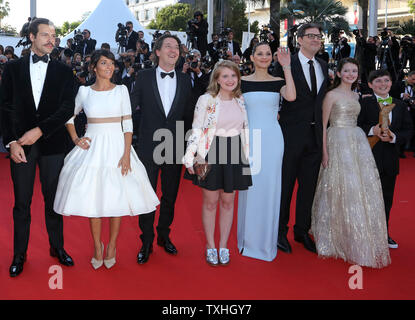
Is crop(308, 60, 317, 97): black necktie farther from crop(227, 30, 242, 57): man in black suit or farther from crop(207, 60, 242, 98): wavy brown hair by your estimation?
crop(227, 30, 242, 57): man in black suit

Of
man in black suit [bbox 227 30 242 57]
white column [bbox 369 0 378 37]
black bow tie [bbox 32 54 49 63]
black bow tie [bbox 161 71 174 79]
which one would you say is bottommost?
black bow tie [bbox 161 71 174 79]

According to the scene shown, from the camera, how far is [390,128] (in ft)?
11.9

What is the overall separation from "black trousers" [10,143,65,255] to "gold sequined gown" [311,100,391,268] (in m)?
2.05

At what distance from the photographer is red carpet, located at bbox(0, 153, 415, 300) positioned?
2.75 meters

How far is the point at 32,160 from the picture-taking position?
118 inches

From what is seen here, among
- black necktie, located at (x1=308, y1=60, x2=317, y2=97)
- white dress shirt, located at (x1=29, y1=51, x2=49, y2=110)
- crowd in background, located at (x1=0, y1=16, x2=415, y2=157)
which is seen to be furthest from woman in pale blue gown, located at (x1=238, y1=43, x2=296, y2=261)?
crowd in background, located at (x1=0, y1=16, x2=415, y2=157)

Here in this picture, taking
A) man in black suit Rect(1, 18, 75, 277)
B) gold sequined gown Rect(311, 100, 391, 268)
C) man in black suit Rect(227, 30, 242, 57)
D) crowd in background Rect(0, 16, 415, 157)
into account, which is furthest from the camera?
man in black suit Rect(227, 30, 242, 57)

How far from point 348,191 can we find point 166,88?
1.60 meters

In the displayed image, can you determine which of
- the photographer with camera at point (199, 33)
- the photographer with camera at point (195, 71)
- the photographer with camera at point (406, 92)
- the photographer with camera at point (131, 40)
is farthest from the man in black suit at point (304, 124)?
the photographer with camera at point (131, 40)

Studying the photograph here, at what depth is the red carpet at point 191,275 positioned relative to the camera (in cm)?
275

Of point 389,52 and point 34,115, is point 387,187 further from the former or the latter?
point 389,52

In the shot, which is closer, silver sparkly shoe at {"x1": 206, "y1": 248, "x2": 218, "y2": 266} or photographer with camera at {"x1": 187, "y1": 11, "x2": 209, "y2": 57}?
silver sparkly shoe at {"x1": 206, "y1": 248, "x2": 218, "y2": 266}

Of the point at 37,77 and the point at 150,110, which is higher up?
the point at 37,77

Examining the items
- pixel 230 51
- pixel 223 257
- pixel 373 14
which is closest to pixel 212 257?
pixel 223 257
